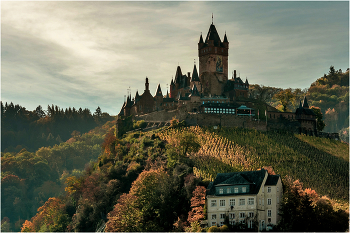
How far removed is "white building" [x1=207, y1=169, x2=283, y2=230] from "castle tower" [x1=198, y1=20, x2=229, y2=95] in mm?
50506


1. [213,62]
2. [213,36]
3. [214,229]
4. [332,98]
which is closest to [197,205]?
[214,229]

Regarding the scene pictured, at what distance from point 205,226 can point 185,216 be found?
6.15 metres

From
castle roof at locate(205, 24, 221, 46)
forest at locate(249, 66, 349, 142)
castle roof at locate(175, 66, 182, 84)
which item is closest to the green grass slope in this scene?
castle roof at locate(205, 24, 221, 46)

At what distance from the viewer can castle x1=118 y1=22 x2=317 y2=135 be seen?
3110 inches

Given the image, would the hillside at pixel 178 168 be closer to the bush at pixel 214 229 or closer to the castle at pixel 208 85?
the bush at pixel 214 229

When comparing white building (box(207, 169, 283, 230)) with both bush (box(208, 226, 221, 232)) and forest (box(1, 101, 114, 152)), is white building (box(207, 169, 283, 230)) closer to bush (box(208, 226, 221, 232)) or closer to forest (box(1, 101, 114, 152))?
bush (box(208, 226, 221, 232))

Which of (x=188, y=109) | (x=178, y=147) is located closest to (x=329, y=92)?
(x=188, y=109)

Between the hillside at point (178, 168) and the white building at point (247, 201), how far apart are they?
634 cm

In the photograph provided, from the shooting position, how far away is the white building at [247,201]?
141 feet

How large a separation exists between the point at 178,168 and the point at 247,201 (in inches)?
709

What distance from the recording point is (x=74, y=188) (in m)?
82.6

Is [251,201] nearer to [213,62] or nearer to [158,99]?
[213,62]

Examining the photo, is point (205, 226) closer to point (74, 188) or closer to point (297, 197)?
point (297, 197)

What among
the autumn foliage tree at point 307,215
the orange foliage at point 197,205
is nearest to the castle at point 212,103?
the orange foliage at point 197,205
